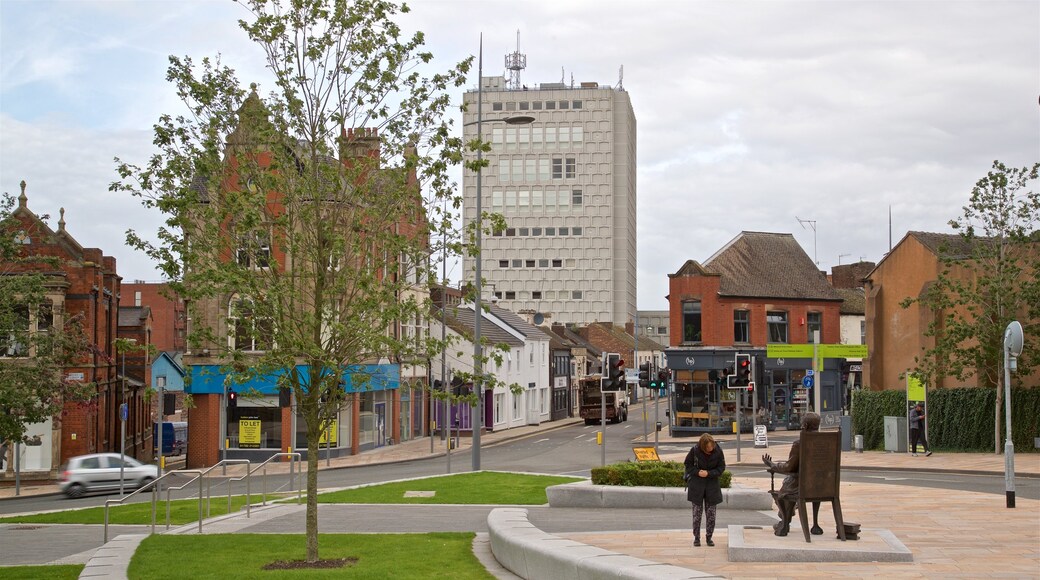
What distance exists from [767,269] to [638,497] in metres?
40.2

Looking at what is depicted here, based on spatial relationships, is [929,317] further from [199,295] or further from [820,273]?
[199,295]

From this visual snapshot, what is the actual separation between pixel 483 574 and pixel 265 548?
4231 mm

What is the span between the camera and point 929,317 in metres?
42.6

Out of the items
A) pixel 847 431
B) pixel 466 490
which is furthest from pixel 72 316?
pixel 847 431

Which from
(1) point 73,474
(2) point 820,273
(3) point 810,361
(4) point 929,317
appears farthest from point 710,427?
(1) point 73,474

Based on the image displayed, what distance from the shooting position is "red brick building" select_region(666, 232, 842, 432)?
56.7m

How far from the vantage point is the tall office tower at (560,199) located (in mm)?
126062

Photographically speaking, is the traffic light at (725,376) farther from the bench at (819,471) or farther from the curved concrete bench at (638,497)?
the bench at (819,471)

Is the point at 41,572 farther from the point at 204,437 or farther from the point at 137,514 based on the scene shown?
the point at 204,437

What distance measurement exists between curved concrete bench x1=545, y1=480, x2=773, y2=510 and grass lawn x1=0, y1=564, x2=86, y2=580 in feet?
31.3

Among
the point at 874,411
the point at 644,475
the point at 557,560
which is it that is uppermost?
the point at 874,411

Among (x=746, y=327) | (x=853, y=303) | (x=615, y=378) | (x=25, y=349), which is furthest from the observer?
(x=853, y=303)

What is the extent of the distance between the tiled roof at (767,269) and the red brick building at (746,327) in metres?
0.06

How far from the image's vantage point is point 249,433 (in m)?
46.3
